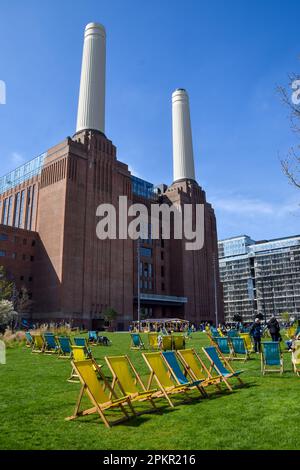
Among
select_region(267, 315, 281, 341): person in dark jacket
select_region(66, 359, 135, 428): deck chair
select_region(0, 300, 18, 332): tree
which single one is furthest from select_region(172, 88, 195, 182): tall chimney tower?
select_region(66, 359, 135, 428): deck chair

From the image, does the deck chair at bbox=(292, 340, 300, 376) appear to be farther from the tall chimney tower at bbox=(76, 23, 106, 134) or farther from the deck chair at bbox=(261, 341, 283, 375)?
the tall chimney tower at bbox=(76, 23, 106, 134)

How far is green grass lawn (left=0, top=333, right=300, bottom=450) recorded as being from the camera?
5273 millimetres

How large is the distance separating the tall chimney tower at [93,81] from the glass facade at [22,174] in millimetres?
9786

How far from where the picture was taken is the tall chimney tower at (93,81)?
71.9m

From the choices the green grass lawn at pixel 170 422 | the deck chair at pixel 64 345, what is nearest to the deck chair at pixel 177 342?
the deck chair at pixel 64 345

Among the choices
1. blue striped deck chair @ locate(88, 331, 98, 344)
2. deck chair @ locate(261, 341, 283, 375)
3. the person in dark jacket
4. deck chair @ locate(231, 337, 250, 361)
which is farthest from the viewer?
blue striped deck chair @ locate(88, 331, 98, 344)

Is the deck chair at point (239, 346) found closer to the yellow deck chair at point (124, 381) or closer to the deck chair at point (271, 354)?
the deck chair at point (271, 354)

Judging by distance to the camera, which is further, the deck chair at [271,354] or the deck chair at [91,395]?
the deck chair at [271,354]

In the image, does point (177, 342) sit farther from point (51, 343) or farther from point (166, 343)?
point (51, 343)

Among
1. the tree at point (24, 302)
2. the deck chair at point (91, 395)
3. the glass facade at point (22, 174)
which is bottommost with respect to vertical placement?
the deck chair at point (91, 395)

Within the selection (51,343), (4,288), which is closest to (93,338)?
(51,343)

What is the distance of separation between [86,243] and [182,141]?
44.2 metres

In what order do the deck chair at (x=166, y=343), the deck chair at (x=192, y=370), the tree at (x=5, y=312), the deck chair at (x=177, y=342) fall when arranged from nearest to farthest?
the deck chair at (x=192, y=370) → the deck chair at (x=166, y=343) → the deck chair at (x=177, y=342) → the tree at (x=5, y=312)

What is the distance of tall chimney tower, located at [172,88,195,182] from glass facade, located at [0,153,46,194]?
3395 cm
